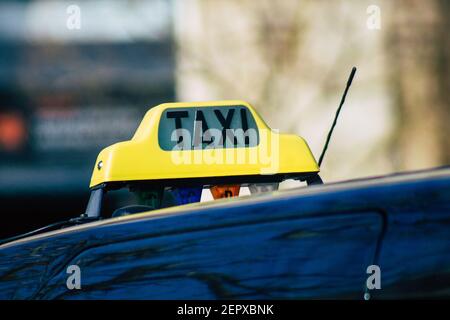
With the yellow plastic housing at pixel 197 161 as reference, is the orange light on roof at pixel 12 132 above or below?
below

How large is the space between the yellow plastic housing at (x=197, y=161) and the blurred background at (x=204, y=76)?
610 cm

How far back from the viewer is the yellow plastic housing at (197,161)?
2.78 m

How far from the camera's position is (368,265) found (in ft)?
4.74

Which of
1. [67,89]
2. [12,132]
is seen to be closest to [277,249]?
[67,89]

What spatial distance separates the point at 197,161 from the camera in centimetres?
279

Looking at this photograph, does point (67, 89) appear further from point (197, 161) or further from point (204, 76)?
point (197, 161)

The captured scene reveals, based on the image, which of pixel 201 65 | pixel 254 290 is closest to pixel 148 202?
pixel 254 290

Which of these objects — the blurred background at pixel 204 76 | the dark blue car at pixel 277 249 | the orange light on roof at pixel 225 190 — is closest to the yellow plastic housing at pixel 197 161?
the orange light on roof at pixel 225 190

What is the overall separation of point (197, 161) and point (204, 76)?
6.34m

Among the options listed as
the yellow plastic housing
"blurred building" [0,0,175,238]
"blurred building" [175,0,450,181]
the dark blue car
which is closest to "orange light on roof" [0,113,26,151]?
"blurred building" [0,0,175,238]

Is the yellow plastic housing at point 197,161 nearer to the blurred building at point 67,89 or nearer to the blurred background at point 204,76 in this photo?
the blurred background at point 204,76

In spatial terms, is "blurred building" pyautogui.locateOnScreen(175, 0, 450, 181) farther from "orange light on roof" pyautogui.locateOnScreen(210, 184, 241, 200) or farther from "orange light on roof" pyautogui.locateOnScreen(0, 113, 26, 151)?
"orange light on roof" pyautogui.locateOnScreen(210, 184, 241, 200)

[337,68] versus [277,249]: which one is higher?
[337,68]

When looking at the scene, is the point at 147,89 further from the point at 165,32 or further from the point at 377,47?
the point at 377,47
